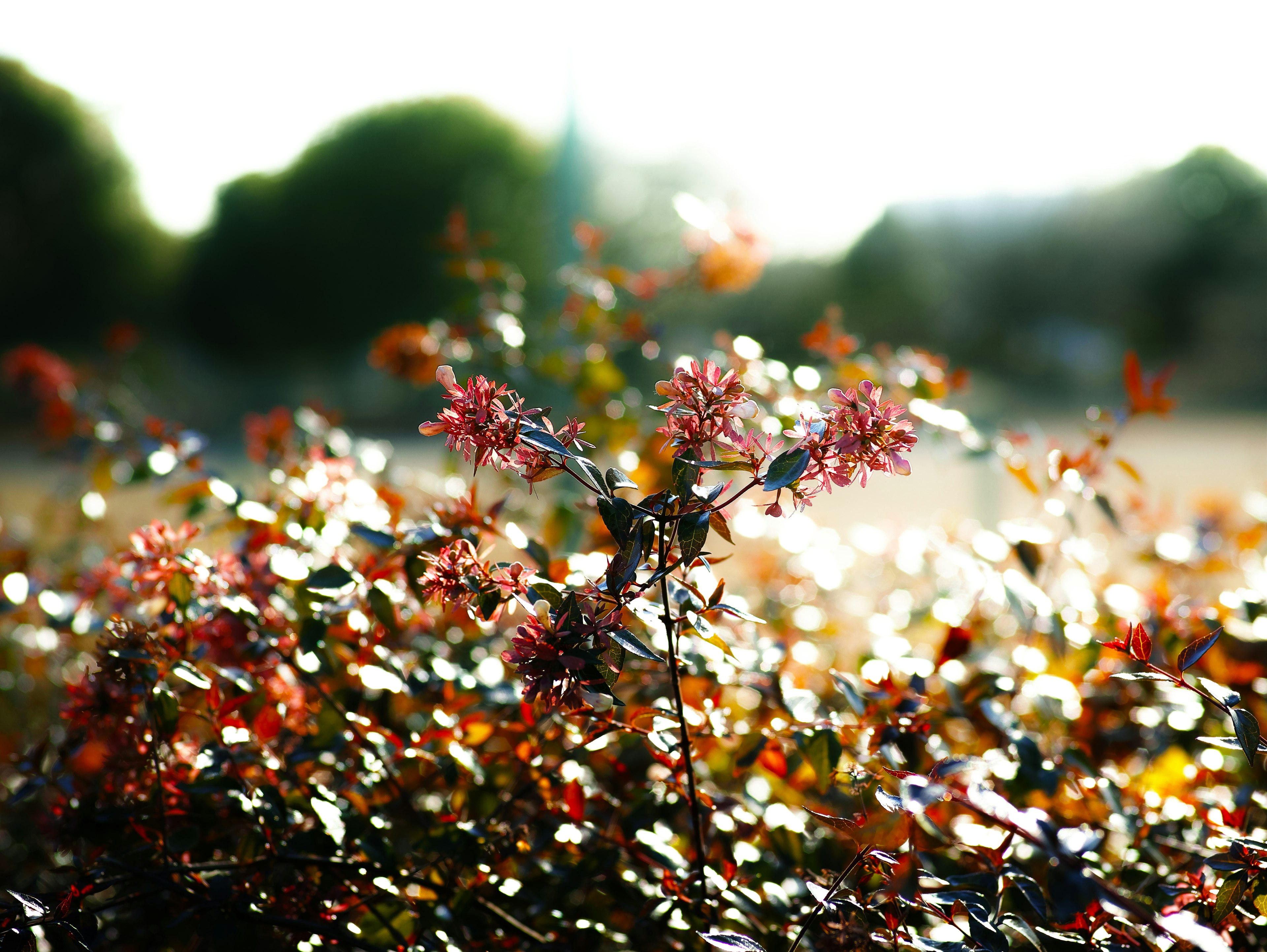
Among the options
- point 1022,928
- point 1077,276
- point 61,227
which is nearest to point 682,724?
point 1022,928

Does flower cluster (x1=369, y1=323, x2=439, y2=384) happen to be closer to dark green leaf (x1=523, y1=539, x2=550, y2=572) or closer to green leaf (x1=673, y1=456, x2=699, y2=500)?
dark green leaf (x1=523, y1=539, x2=550, y2=572)

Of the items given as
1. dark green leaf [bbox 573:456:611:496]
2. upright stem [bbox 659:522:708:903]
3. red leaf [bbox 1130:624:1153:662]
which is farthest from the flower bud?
red leaf [bbox 1130:624:1153:662]

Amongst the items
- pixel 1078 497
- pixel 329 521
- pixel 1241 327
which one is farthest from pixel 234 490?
pixel 1241 327

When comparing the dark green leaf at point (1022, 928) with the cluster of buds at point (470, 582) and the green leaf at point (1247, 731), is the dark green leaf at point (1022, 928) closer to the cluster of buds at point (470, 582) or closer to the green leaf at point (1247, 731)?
the green leaf at point (1247, 731)

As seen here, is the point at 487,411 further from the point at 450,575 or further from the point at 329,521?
the point at 329,521

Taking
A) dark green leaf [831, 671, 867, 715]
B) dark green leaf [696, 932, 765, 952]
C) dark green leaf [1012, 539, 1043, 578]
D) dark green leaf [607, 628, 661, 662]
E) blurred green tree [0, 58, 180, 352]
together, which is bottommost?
dark green leaf [696, 932, 765, 952]

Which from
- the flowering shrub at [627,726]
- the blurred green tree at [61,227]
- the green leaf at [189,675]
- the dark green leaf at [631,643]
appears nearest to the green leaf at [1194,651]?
the flowering shrub at [627,726]

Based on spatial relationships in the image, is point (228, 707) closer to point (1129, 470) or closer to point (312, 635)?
point (312, 635)
